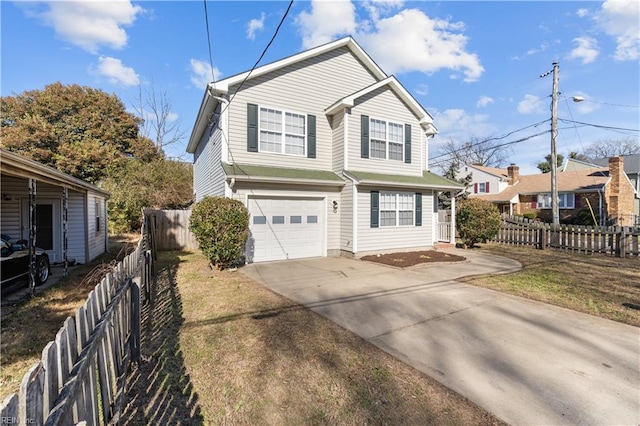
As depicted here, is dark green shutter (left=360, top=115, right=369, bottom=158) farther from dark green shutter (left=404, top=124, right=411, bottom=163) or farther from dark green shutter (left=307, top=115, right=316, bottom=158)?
dark green shutter (left=404, top=124, right=411, bottom=163)

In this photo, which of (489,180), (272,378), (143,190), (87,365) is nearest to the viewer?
(87,365)

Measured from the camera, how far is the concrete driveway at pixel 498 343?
2820 millimetres

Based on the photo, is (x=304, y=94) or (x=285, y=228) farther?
(x=304, y=94)

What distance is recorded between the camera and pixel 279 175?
972 centimetres

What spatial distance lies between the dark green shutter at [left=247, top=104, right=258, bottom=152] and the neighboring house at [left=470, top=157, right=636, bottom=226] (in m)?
23.9

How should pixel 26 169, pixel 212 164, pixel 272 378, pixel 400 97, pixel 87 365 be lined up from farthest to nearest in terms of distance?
1. pixel 400 97
2. pixel 212 164
3. pixel 26 169
4. pixel 272 378
5. pixel 87 365

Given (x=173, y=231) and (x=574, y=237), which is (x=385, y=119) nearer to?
(x=574, y=237)

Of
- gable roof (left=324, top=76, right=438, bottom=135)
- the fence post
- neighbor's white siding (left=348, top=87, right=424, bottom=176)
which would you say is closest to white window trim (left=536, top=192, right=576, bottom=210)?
gable roof (left=324, top=76, right=438, bottom=135)

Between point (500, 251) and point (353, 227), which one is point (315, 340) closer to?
point (353, 227)

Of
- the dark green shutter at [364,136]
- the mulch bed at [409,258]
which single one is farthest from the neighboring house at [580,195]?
the dark green shutter at [364,136]

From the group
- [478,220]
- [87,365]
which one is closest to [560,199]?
[478,220]

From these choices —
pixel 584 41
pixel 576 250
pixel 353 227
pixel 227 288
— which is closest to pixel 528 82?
pixel 584 41

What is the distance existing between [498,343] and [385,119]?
9.62m

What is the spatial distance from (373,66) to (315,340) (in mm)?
11919
